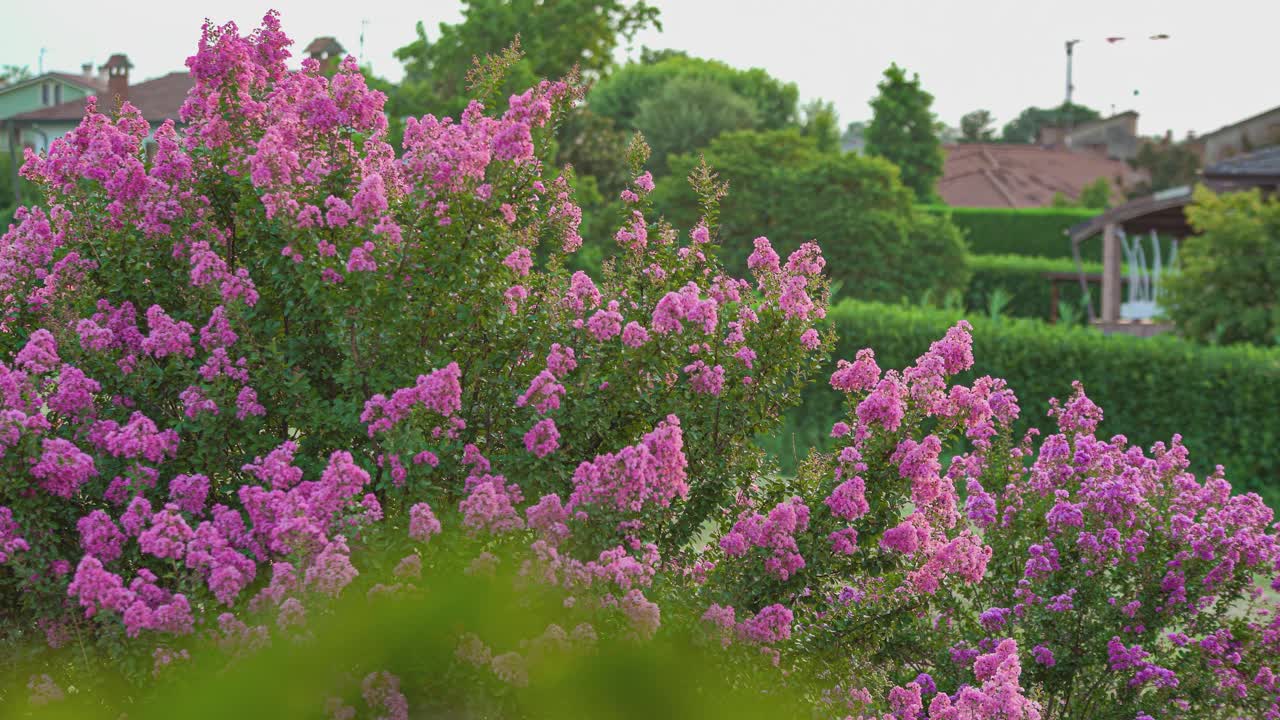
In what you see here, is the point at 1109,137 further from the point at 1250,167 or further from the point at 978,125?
the point at 1250,167

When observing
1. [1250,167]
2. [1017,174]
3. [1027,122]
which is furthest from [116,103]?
[1027,122]

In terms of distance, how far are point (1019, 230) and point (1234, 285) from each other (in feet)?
97.5

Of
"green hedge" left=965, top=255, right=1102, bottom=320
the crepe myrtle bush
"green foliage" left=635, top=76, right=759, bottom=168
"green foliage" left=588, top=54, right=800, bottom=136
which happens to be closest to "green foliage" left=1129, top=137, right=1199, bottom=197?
"green foliage" left=588, top=54, right=800, bottom=136

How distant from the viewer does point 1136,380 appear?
11.9 metres

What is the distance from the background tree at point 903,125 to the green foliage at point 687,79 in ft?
18.7

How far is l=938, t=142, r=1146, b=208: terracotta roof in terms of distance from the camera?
64.6 m

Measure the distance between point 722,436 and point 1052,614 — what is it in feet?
5.39

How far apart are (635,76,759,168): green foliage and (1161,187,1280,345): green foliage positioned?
89.5ft

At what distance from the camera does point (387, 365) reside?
3736mm

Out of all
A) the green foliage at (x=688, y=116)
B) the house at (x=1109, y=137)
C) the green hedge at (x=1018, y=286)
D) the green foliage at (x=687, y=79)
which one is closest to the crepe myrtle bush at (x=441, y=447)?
the green hedge at (x=1018, y=286)

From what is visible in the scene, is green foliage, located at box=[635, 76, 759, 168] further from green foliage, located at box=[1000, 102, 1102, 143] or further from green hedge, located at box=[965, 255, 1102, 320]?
green foliage, located at box=[1000, 102, 1102, 143]

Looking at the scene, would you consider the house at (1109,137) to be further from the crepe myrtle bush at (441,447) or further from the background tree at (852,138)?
the crepe myrtle bush at (441,447)

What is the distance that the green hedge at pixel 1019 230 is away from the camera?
135 feet

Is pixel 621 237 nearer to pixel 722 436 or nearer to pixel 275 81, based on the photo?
pixel 722 436
